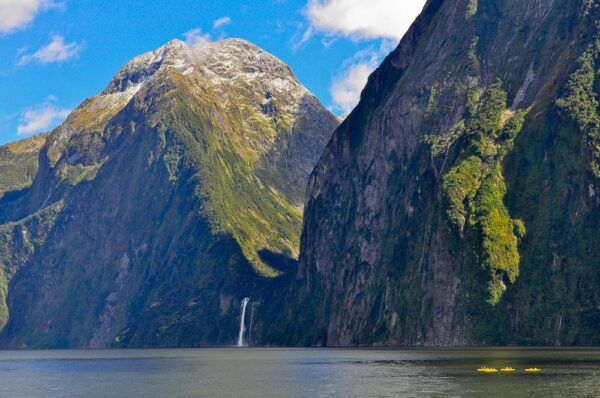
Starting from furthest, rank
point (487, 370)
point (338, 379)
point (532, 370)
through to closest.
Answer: point (487, 370) < point (338, 379) < point (532, 370)

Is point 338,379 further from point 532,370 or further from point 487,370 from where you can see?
point 532,370

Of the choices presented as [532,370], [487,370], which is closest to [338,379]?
[487,370]

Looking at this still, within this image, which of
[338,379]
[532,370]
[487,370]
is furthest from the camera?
[487,370]

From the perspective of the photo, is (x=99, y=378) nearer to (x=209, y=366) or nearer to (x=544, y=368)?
(x=209, y=366)

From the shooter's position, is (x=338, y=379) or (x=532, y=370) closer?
(x=532, y=370)

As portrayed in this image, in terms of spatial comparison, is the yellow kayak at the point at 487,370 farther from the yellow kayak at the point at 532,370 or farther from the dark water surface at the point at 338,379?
the yellow kayak at the point at 532,370

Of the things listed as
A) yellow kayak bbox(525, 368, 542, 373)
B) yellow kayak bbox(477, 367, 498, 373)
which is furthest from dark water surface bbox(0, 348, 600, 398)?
yellow kayak bbox(477, 367, 498, 373)

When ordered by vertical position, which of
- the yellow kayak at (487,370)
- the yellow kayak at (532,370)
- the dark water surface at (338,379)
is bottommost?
the dark water surface at (338,379)

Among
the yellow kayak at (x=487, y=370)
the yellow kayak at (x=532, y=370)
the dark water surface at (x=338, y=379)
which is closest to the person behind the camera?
the dark water surface at (x=338, y=379)

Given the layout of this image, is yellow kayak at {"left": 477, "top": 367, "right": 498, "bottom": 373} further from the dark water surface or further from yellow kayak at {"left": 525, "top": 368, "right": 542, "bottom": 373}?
yellow kayak at {"left": 525, "top": 368, "right": 542, "bottom": 373}

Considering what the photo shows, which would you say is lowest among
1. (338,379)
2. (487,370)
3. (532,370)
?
(338,379)

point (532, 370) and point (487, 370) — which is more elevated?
point (532, 370)

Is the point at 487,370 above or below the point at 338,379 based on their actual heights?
above

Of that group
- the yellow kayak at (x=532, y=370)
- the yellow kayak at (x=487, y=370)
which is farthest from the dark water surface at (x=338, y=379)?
the yellow kayak at (x=487, y=370)
